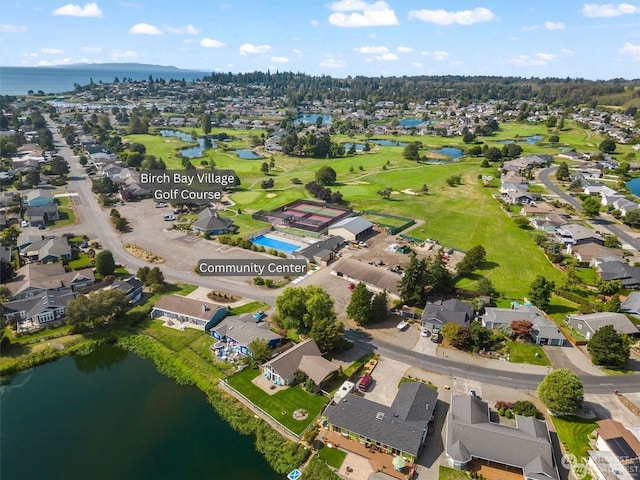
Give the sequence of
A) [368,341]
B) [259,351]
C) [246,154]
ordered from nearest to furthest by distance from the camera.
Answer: [259,351] < [368,341] < [246,154]

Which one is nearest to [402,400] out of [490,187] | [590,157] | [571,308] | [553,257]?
[571,308]

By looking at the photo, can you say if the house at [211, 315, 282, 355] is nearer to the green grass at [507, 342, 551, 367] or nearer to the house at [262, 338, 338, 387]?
the house at [262, 338, 338, 387]

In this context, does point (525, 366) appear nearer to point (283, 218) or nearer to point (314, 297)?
point (314, 297)

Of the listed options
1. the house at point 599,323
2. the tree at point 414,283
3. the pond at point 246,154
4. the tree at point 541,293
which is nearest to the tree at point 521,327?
the tree at point 541,293

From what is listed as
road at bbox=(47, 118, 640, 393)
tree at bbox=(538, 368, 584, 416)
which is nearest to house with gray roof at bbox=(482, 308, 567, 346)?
road at bbox=(47, 118, 640, 393)

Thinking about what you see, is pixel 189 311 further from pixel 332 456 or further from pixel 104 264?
pixel 332 456

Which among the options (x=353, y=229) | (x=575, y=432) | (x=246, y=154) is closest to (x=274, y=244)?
(x=353, y=229)
